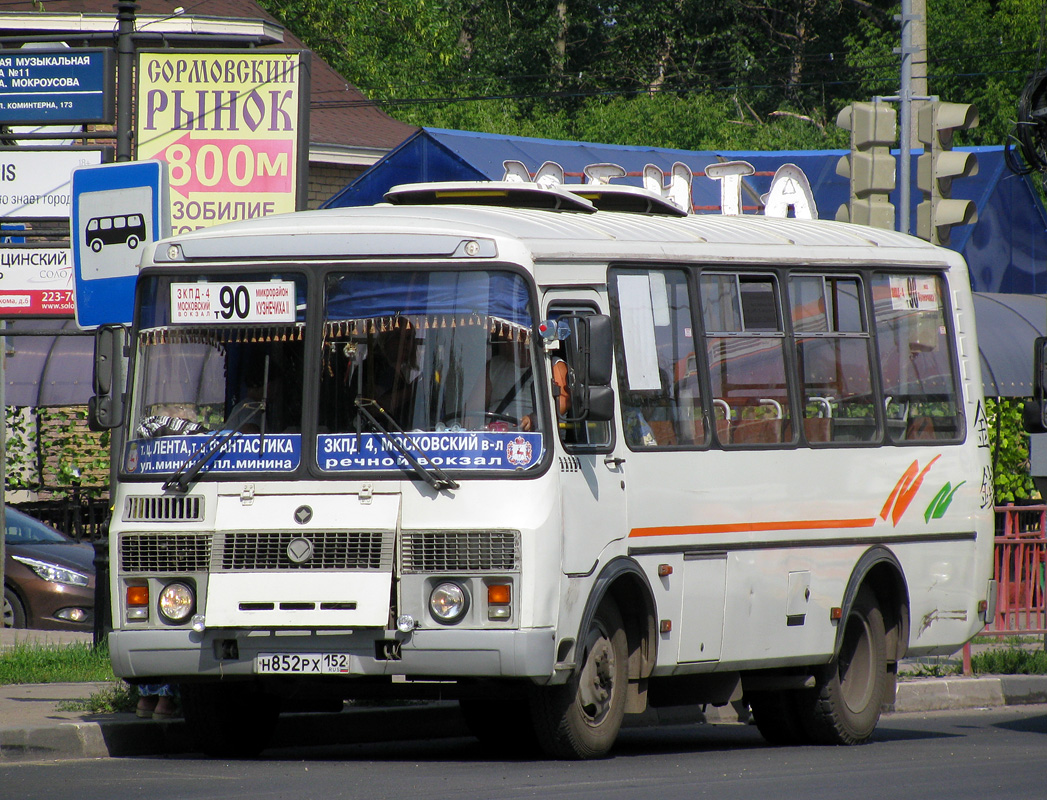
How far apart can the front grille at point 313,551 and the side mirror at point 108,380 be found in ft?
3.84

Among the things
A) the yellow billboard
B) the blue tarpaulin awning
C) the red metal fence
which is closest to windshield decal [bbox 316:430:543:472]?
the yellow billboard

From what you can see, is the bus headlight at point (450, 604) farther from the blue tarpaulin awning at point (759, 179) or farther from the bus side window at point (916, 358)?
the blue tarpaulin awning at point (759, 179)

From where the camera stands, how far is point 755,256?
10570 millimetres

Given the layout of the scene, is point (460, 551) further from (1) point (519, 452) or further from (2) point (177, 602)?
(2) point (177, 602)

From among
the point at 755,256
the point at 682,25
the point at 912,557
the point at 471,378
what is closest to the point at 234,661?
the point at 471,378

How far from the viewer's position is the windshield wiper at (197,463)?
29.4 feet

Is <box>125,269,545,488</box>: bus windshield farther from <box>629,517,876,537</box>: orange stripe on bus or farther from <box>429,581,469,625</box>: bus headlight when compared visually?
<box>629,517,876,537</box>: orange stripe on bus

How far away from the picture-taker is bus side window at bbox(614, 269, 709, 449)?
956 cm

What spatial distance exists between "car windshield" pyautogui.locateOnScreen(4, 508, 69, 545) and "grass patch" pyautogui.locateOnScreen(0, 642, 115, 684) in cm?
488

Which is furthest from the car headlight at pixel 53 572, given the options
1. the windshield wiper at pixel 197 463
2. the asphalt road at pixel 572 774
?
the windshield wiper at pixel 197 463

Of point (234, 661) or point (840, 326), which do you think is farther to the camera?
point (840, 326)

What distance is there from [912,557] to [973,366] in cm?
152

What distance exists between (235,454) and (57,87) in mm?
5747

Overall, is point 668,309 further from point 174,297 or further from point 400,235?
point 174,297
